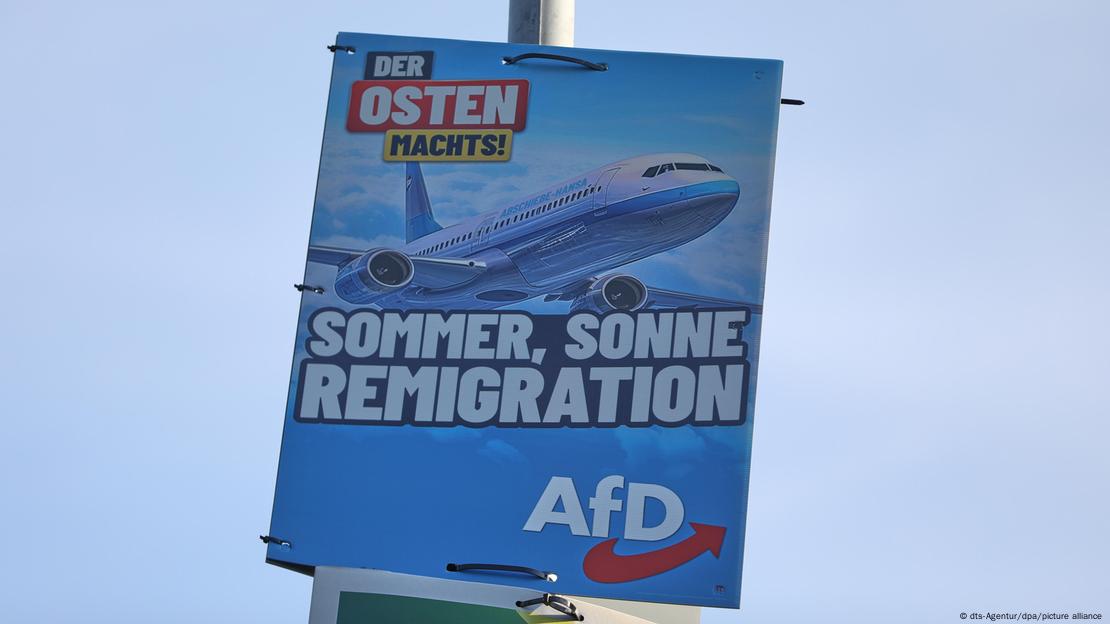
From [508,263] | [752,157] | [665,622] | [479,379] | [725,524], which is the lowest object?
[665,622]

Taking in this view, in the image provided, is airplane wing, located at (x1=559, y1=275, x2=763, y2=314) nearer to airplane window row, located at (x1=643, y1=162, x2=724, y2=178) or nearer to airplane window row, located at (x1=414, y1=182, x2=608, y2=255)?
airplane window row, located at (x1=414, y1=182, x2=608, y2=255)

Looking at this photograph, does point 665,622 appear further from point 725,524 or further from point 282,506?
point 282,506

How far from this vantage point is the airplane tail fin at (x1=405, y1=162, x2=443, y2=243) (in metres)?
13.8

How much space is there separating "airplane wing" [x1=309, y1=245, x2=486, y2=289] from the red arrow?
271cm

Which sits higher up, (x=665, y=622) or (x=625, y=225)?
(x=625, y=225)

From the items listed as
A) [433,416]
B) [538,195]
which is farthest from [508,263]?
[433,416]

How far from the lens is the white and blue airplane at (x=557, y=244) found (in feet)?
44.8

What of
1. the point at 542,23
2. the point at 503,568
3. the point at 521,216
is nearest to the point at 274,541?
the point at 503,568

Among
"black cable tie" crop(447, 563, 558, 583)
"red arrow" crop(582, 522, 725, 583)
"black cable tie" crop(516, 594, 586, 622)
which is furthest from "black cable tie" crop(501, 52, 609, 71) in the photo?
"black cable tie" crop(516, 594, 586, 622)

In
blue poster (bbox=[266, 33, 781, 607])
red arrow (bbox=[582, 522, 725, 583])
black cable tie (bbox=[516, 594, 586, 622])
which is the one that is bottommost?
black cable tie (bbox=[516, 594, 586, 622])

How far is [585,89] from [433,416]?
3.26 m

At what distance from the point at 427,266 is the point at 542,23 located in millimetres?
2923

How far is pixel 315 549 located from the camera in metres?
13.0

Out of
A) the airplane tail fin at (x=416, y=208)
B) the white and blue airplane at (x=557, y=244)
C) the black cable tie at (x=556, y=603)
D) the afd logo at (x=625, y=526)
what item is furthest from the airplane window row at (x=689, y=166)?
the black cable tie at (x=556, y=603)
